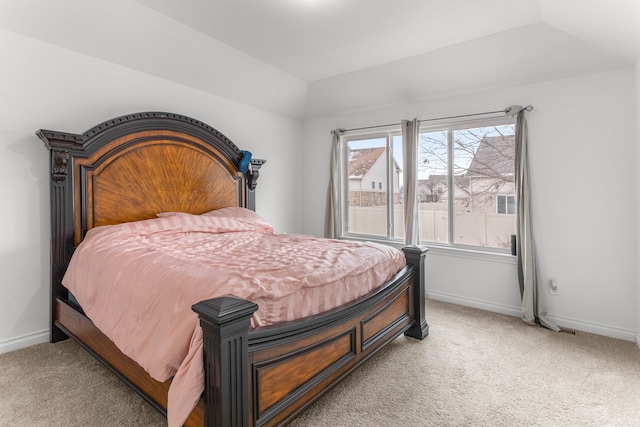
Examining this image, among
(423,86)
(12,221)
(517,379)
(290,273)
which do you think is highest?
(423,86)

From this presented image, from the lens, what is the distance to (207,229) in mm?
3131

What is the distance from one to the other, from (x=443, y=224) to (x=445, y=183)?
18.5 inches

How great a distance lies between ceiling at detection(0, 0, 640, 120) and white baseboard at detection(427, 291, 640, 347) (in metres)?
2.18

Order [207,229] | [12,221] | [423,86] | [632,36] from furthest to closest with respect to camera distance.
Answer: [423,86], [207,229], [12,221], [632,36]

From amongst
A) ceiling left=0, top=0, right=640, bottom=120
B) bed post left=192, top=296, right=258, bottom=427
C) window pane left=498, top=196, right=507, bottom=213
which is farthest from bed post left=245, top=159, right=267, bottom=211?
bed post left=192, top=296, right=258, bottom=427

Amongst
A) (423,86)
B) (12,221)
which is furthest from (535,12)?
(12,221)

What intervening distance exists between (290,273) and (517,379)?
1.64 m

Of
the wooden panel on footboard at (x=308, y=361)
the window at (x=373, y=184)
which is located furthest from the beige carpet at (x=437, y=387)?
the window at (x=373, y=184)

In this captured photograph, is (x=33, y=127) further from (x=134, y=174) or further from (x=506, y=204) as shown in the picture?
(x=506, y=204)

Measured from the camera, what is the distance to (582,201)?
2.99 meters

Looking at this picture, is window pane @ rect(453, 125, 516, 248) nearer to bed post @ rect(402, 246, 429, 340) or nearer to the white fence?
the white fence

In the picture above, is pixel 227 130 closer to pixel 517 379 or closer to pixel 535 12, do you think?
pixel 535 12

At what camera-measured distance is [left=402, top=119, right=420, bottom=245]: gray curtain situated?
3857 mm

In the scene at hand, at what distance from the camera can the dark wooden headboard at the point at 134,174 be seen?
2648 mm
